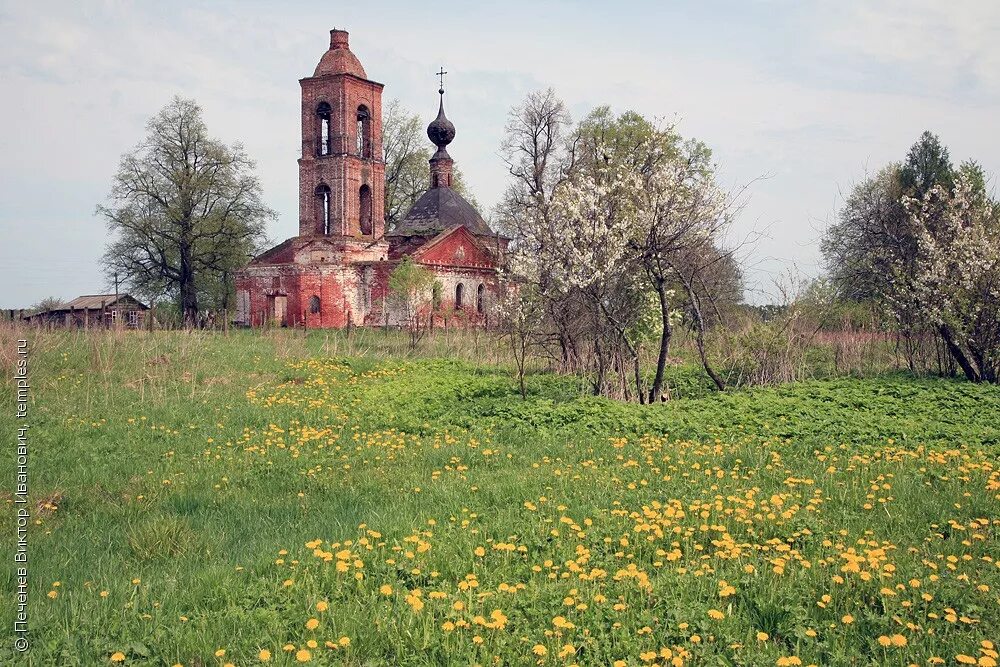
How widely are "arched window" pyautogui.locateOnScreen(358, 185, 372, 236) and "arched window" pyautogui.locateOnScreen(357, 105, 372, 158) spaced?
1883 mm

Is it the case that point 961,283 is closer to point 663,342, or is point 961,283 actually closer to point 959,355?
point 959,355

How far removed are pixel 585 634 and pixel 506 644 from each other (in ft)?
1.48

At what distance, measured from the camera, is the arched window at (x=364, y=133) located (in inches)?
1635

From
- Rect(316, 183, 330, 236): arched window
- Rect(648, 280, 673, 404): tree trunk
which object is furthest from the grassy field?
Rect(316, 183, 330, 236): arched window

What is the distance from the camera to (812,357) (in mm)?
17891

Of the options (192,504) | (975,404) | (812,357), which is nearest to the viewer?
(192,504)

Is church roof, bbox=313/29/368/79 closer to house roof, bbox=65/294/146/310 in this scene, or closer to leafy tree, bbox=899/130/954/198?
house roof, bbox=65/294/146/310

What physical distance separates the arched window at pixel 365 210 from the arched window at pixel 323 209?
1.69 meters

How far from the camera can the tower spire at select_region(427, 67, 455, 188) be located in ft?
165

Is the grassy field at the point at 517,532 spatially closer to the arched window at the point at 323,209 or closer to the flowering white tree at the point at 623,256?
the flowering white tree at the point at 623,256

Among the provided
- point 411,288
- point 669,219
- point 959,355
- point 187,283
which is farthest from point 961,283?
point 187,283

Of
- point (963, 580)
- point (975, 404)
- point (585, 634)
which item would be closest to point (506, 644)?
point (585, 634)

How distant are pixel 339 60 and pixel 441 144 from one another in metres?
11.8

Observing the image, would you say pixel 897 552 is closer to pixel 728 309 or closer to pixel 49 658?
A: pixel 49 658
